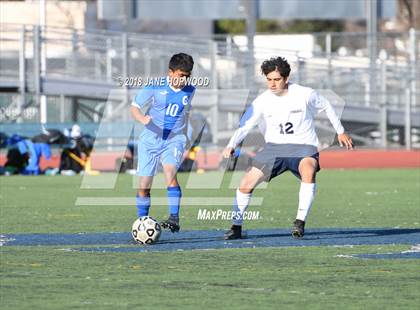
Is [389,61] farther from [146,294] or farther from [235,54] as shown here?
[146,294]

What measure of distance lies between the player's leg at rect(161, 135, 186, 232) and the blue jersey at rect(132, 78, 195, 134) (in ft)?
0.47

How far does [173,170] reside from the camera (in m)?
13.8

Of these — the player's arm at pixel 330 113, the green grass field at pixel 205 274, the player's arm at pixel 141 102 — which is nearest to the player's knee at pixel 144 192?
the player's arm at pixel 141 102

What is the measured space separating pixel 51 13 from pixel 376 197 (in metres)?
32.5

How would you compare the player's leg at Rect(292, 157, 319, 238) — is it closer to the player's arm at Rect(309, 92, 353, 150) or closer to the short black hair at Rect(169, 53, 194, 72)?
the player's arm at Rect(309, 92, 353, 150)

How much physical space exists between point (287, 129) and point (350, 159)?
1835cm

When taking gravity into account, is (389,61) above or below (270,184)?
above

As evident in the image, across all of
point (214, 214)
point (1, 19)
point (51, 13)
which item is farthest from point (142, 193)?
point (51, 13)

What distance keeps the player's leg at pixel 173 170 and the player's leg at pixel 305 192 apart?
1.41 m

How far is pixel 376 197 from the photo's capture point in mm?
20297

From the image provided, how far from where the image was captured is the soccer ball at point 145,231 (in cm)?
1254

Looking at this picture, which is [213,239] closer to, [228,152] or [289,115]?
[228,152]

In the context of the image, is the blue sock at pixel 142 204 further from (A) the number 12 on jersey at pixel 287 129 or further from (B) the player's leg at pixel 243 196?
(A) the number 12 on jersey at pixel 287 129

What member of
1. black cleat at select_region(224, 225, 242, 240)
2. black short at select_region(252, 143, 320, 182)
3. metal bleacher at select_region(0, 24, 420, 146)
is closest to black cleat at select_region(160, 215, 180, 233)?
black cleat at select_region(224, 225, 242, 240)
